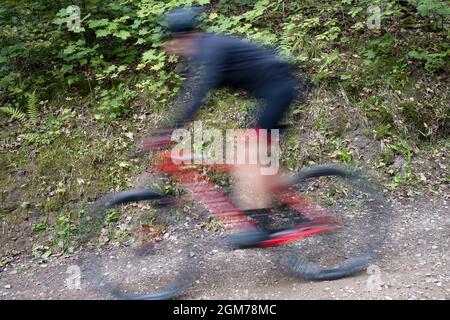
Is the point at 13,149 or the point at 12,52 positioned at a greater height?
the point at 12,52

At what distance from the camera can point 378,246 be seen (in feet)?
14.9

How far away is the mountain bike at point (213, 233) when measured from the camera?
4172 mm

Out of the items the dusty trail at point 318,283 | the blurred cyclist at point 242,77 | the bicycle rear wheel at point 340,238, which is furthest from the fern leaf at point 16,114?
the bicycle rear wheel at point 340,238

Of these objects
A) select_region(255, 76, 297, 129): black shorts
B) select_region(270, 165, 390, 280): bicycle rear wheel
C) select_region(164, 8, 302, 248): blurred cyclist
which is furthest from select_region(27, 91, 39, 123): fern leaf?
select_region(270, 165, 390, 280): bicycle rear wheel

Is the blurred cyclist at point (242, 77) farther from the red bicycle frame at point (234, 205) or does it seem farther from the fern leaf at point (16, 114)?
the fern leaf at point (16, 114)

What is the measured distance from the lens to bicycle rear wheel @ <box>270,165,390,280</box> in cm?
429

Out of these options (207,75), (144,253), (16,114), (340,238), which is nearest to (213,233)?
(144,253)

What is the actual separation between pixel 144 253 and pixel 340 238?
2159 mm

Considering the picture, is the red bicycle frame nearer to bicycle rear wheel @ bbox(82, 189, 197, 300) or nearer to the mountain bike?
the mountain bike

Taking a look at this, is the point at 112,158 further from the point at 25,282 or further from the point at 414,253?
the point at 414,253

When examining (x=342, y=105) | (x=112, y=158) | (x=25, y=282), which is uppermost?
(x=342, y=105)

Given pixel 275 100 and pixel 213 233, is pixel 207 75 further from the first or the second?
pixel 213 233
